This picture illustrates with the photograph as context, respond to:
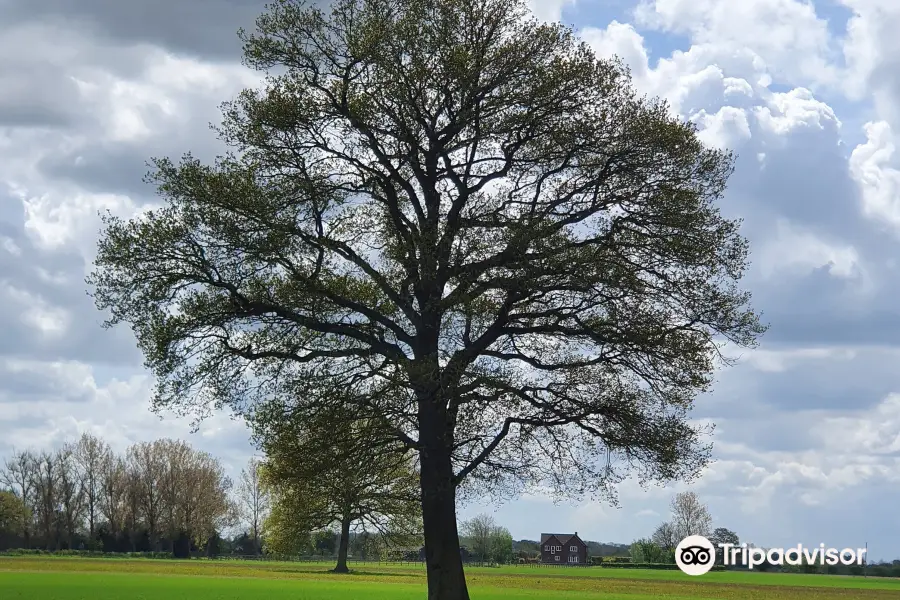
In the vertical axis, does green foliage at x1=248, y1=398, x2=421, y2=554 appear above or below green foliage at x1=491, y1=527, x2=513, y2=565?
above

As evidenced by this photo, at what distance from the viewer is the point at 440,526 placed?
2700 centimetres

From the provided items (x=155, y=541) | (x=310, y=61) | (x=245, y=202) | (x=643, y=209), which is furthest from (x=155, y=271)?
(x=155, y=541)

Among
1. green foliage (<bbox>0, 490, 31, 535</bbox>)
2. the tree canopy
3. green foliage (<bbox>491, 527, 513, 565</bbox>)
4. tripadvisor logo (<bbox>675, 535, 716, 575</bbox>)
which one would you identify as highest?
the tree canopy

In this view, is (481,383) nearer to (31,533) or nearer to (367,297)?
(367,297)

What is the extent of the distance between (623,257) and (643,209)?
1.44 metres

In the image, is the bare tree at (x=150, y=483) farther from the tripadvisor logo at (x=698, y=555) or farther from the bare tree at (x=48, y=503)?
the tripadvisor logo at (x=698, y=555)

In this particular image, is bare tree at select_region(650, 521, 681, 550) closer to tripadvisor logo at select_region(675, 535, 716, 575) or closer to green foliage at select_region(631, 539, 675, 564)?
green foliage at select_region(631, 539, 675, 564)

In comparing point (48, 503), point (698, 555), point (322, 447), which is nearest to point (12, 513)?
point (48, 503)

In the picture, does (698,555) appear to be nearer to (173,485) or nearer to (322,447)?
(322,447)

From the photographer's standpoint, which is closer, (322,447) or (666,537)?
(322,447)

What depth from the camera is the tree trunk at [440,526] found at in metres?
26.7

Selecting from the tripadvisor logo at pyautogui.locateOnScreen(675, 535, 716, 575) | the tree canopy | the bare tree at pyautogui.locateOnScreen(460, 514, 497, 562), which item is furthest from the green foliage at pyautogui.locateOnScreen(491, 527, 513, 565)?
the tree canopy

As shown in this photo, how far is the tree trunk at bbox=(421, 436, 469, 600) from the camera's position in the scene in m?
26.7

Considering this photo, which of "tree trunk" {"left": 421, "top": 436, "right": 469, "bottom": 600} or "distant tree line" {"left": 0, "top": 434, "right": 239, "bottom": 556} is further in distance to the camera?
"distant tree line" {"left": 0, "top": 434, "right": 239, "bottom": 556}
